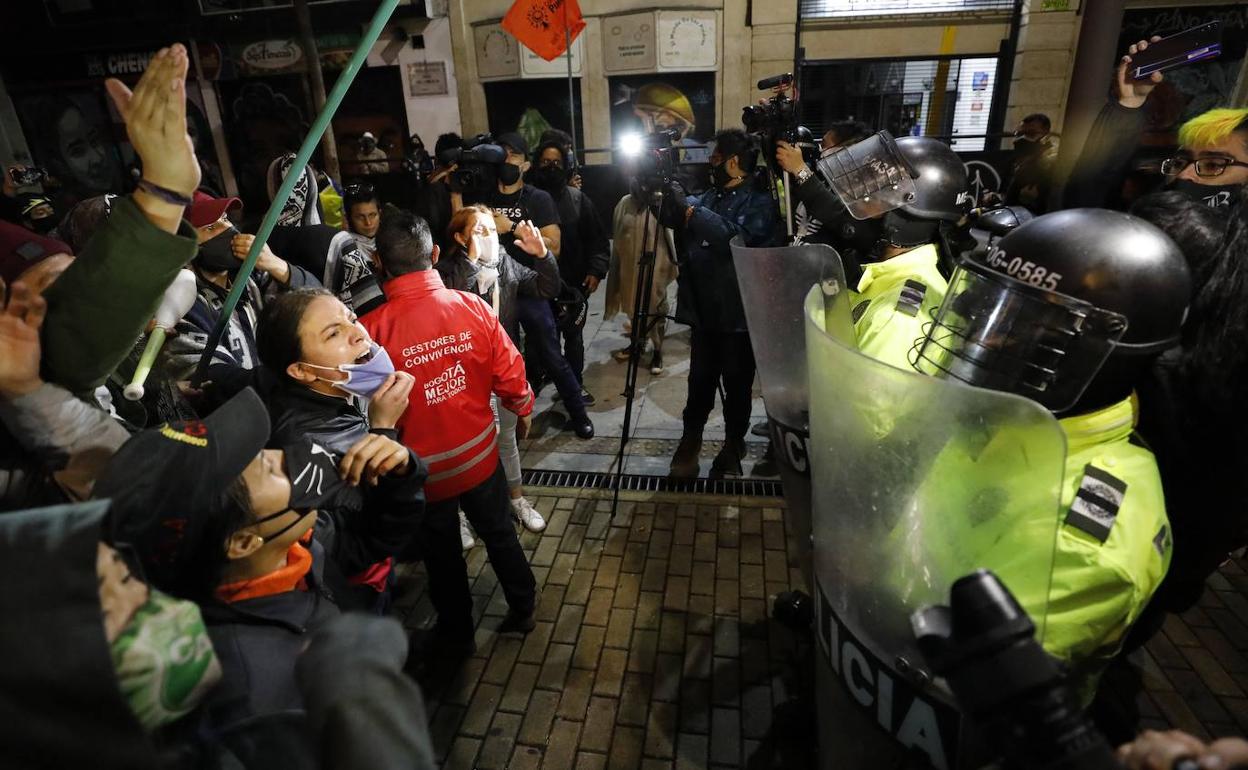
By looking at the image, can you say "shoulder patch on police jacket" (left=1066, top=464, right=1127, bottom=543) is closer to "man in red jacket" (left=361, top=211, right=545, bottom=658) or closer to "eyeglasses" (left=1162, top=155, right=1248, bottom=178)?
"man in red jacket" (left=361, top=211, right=545, bottom=658)

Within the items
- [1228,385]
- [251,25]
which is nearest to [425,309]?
[1228,385]

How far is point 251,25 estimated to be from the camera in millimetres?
14320

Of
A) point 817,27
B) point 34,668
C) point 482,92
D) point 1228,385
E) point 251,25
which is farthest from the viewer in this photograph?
point 251,25

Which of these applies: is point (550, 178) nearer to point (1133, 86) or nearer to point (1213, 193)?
point (1133, 86)

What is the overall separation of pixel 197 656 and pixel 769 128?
3348mm

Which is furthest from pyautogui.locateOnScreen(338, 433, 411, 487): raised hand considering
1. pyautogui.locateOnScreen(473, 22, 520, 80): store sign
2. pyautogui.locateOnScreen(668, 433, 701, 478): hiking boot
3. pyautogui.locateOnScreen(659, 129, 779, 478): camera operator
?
pyautogui.locateOnScreen(473, 22, 520, 80): store sign

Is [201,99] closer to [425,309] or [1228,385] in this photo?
[425,309]

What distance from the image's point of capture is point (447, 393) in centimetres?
265

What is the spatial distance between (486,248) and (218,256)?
1.31 m

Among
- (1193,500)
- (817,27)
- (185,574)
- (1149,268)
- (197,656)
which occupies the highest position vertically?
(817,27)

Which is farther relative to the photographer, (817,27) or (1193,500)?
(817,27)

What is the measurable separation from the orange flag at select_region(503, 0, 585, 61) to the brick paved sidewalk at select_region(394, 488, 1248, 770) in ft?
17.0

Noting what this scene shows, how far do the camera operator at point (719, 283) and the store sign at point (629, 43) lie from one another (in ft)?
30.1

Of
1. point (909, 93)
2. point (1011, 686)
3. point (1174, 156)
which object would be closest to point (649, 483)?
point (1011, 686)
